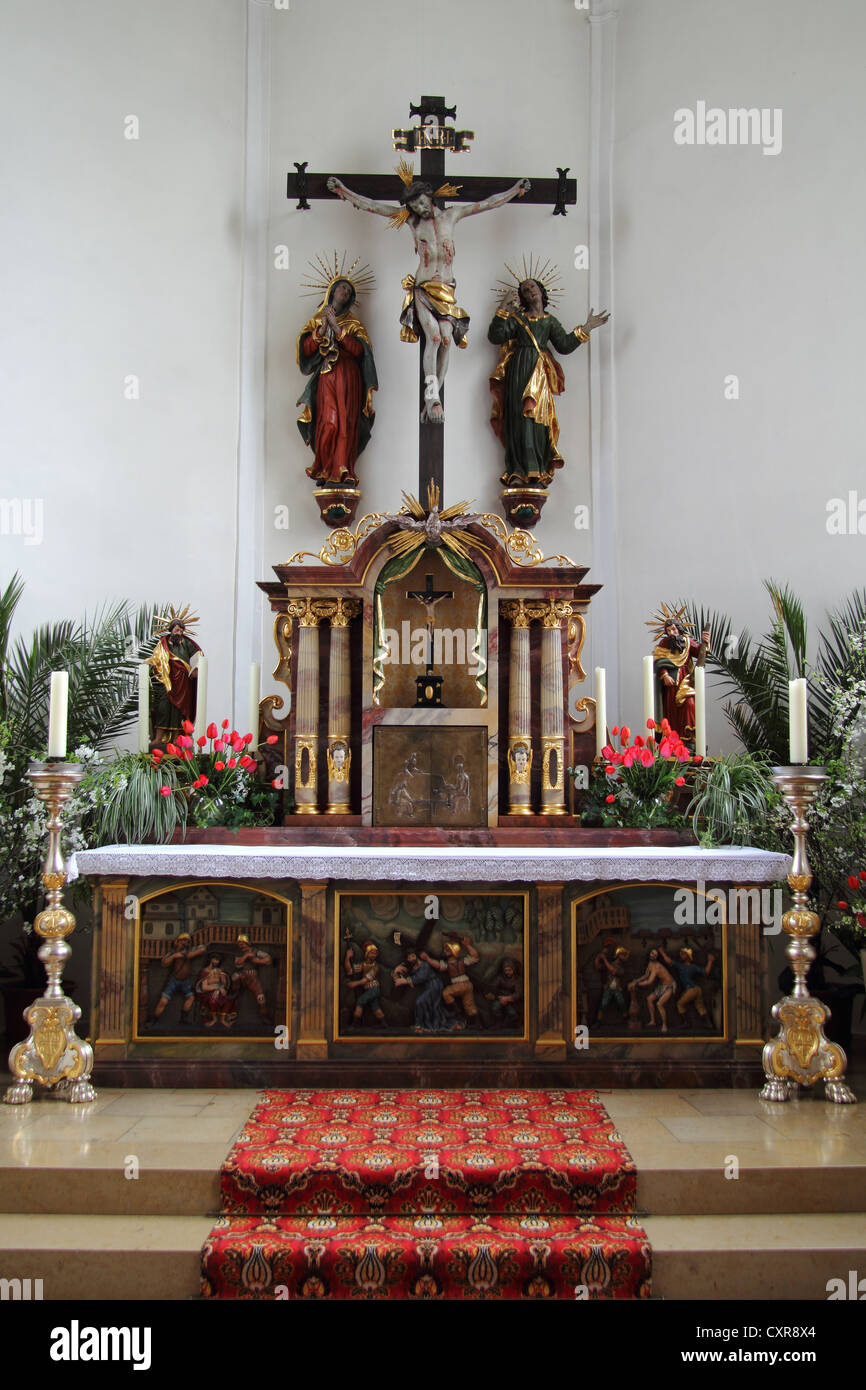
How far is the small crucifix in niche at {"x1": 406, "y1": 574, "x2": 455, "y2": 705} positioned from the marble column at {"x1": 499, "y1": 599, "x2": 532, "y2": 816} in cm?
42

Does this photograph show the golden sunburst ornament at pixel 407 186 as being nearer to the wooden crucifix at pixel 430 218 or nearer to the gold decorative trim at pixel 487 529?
the wooden crucifix at pixel 430 218

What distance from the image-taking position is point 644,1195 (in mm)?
4590

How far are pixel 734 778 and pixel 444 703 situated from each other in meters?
1.88

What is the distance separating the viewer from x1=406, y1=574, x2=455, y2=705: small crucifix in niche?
736cm

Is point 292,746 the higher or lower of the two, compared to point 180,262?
lower

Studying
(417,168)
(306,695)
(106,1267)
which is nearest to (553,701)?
(306,695)

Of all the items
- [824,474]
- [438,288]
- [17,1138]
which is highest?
[438,288]

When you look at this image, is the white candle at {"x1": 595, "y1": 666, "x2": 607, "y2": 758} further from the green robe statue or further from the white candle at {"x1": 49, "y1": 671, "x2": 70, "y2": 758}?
the white candle at {"x1": 49, "y1": 671, "x2": 70, "y2": 758}

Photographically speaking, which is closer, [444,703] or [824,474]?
[444,703]

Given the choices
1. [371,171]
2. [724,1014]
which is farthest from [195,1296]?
[371,171]

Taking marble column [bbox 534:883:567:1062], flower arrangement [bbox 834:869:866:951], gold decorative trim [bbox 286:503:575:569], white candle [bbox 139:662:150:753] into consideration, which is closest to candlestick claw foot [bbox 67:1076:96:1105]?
marble column [bbox 534:883:567:1062]

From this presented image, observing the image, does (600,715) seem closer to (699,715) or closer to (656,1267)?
(699,715)

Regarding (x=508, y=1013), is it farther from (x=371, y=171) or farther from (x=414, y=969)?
(x=371, y=171)
